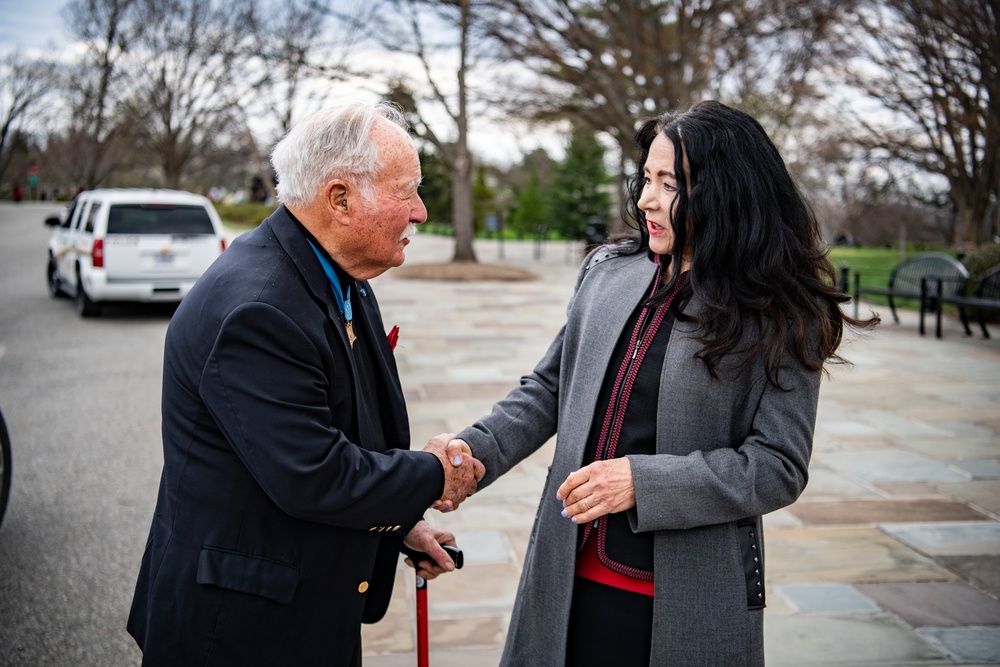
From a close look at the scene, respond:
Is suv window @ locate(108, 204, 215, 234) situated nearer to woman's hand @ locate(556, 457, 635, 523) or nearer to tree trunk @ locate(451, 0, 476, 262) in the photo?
tree trunk @ locate(451, 0, 476, 262)

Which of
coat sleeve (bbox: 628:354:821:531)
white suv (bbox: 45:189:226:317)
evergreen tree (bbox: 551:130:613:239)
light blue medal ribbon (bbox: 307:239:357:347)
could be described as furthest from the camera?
evergreen tree (bbox: 551:130:613:239)

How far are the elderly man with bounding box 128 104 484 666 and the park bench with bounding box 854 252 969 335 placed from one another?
1103 centimetres

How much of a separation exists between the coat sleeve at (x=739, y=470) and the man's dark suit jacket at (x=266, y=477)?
20.0 inches

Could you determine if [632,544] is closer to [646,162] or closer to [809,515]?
[646,162]

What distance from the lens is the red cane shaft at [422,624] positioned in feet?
7.97

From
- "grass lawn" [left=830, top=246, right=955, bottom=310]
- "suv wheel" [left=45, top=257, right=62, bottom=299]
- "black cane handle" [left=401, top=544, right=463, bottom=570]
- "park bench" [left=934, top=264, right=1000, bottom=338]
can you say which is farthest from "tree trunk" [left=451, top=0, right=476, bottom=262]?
"black cane handle" [left=401, top=544, right=463, bottom=570]

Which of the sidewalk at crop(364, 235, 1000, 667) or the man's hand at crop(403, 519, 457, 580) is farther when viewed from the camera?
the sidewalk at crop(364, 235, 1000, 667)

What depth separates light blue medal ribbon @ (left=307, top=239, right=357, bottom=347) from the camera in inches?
81.7

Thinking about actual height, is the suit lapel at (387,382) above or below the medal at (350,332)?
below

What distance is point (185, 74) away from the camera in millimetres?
33750

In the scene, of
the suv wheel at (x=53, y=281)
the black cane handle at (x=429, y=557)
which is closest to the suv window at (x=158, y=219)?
the suv wheel at (x=53, y=281)

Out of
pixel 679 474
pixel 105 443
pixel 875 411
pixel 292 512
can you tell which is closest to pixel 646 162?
pixel 679 474

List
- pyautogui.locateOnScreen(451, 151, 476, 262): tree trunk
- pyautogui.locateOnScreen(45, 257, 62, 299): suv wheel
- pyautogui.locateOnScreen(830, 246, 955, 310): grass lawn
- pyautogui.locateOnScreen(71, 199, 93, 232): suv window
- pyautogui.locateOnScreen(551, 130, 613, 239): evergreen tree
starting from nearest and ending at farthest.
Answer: pyautogui.locateOnScreen(71, 199, 93, 232): suv window < pyautogui.locateOnScreen(45, 257, 62, 299): suv wheel < pyautogui.locateOnScreen(830, 246, 955, 310): grass lawn < pyautogui.locateOnScreen(451, 151, 476, 262): tree trunk < pyautogui.locateOnScreen(551, 130, 613, 239): evergreen tree

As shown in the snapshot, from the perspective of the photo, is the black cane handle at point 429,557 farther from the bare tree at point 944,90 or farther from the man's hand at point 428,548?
the bare tree at point 944,90
